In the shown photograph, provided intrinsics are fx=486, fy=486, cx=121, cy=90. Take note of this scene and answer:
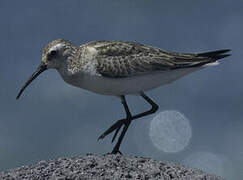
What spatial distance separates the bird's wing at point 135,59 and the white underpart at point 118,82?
10 cm

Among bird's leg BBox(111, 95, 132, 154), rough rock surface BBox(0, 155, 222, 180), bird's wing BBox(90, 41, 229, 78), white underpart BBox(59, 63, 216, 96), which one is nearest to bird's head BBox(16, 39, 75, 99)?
white underpart BBox(59, 63, 216, 96)

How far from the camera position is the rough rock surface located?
844 cm

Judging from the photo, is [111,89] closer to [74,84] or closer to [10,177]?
[74,84]

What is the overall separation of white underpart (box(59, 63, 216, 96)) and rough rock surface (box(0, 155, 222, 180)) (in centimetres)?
131

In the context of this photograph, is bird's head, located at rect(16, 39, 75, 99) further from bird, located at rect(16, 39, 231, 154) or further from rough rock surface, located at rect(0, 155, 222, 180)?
rough rock surface, located at rect(0, 155, 222, 180)

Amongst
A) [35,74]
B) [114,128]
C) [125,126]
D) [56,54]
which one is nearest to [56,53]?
[56,54]

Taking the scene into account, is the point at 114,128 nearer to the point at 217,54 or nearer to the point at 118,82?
the point at 118,82

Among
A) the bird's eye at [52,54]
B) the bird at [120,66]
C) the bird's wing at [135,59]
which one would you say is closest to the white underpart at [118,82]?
the bird at [120,66]

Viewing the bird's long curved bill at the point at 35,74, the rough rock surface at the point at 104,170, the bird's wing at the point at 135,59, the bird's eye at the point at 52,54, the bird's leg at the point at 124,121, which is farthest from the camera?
the bird's leg at the point at 124,121

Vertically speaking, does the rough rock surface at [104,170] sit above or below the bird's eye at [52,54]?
below

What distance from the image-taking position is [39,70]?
1006 centimetres

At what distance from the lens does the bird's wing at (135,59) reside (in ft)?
31.3

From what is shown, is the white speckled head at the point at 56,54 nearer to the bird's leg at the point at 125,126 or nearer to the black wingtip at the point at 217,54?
the bird's leg at the point at 125,126

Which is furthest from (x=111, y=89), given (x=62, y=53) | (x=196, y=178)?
(x=196, y=178)
